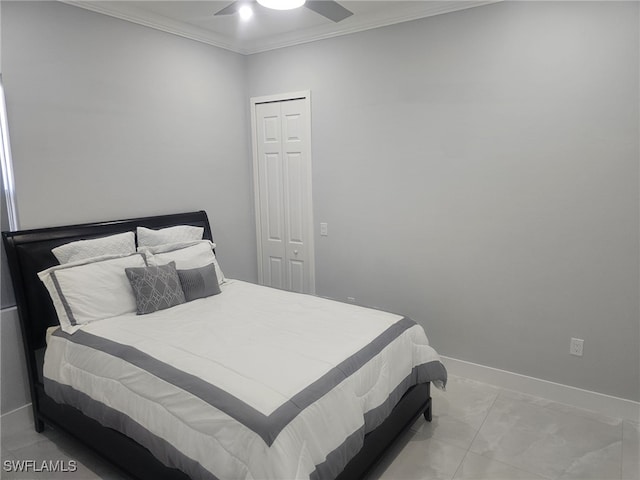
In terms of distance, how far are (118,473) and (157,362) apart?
67cm

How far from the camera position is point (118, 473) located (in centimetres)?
230

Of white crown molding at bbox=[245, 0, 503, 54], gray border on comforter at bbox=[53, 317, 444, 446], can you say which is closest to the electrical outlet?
gray border on comforter at bbox=[53, 317, 444, 446]

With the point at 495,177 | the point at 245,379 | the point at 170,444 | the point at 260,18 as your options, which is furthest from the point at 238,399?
the point at 260,18

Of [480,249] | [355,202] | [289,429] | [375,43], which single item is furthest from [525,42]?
[289,429]

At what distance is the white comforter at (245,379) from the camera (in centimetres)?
178

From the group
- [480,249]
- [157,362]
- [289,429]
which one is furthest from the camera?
[480,249]

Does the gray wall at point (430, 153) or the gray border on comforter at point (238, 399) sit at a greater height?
the gray wall at point (430, 153)

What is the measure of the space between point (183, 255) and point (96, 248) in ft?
1.98

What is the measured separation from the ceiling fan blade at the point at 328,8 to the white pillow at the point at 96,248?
2085 millimetres

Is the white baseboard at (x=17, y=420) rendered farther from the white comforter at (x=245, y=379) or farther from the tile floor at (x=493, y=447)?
Answer: the white comforter at (x=245, y=379)

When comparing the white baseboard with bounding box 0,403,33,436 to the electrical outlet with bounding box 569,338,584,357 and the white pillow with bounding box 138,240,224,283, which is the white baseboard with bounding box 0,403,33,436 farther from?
the electrical outlet with bounding box 569,338,584,357

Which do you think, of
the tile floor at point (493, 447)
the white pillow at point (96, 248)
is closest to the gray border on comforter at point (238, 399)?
the white pillow at point (96, 248)

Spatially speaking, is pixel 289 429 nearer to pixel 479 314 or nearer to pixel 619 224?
pixel 479 314

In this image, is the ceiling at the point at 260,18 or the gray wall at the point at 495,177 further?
the ceiling at the point at 260,18
